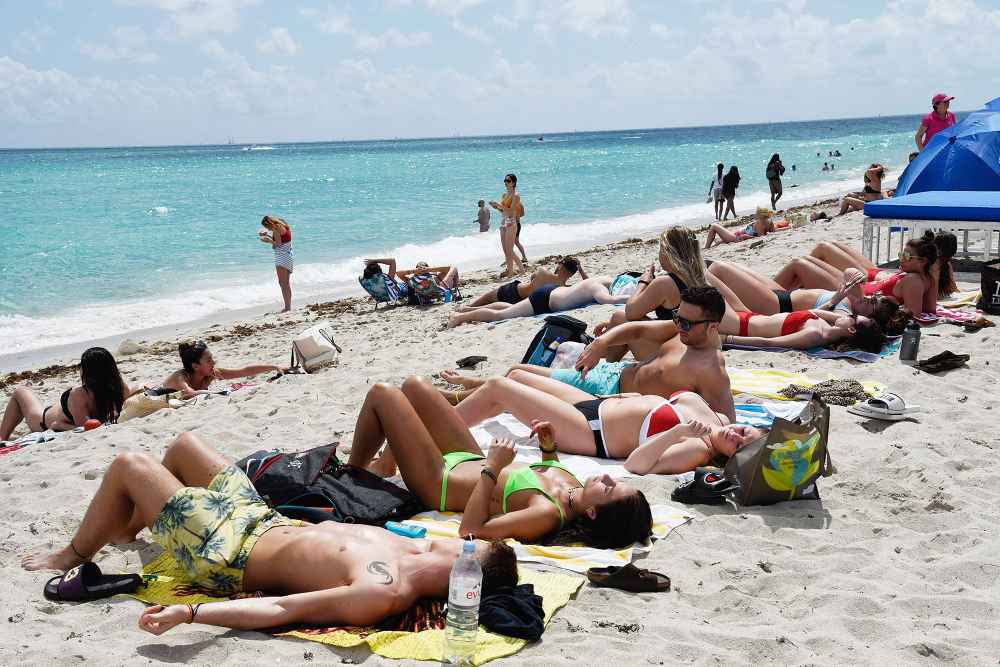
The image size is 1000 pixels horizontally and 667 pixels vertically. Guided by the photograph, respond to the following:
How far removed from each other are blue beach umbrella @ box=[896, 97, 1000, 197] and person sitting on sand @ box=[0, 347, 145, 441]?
9.70 m

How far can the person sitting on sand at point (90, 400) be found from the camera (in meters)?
6.75

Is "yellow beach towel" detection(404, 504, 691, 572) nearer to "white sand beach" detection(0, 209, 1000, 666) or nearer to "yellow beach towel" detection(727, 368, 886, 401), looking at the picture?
"white sand beach" detection(0, 209, 1000, 666)

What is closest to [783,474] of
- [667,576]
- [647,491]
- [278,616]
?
[647,491]

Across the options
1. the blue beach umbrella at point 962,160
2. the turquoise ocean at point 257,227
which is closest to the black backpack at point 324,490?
the turquoise ocean at point 257,227

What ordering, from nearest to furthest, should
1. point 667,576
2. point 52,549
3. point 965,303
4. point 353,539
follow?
1. point 353,539
2. point 667,576
3. point 52,549
4. point 965,303

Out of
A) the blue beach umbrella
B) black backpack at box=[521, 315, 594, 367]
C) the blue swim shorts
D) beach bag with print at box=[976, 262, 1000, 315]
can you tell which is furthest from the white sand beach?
the blue beach umbrella

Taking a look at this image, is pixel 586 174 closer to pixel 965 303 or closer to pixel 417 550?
pixel 965 303

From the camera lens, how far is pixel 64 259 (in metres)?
19.3

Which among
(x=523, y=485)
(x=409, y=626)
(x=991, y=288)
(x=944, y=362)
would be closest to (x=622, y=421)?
(x=523, y=485)

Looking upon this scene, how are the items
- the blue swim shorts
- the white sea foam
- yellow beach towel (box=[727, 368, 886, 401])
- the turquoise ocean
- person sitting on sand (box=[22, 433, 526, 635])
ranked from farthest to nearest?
1. the turquoise ocean
2. the white sea foam
3. yellow beach towel (box=[727, 368, 886, 401])
4. the blue swim shorts
5. person sitting on sand (box=[22, 433, 526, 635])

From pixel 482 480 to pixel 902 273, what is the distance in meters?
5.20

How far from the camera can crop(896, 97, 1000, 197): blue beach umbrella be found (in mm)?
11008

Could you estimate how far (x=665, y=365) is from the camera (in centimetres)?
520

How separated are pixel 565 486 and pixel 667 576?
63cm
